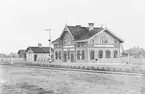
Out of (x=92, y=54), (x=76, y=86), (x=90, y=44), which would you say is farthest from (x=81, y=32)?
(x=76, y=86)

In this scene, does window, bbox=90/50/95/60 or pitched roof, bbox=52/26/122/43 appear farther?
pitched roof, bbox=52/26/122/43

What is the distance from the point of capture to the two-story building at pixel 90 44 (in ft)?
160

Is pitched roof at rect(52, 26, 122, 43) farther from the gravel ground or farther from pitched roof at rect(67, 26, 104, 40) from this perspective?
the gravel ground

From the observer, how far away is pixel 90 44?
4891cm

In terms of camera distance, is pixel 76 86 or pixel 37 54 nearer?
pixel 76 86

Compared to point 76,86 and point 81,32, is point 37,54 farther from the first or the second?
point 76,86

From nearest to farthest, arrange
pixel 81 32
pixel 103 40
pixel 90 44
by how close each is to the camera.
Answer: pixel 90 44 → pixel 103 40 → pixel 81 32

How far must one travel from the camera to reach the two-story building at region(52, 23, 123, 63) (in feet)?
160

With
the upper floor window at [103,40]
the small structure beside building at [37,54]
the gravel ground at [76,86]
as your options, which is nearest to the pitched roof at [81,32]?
the upper floor window at [103,40]

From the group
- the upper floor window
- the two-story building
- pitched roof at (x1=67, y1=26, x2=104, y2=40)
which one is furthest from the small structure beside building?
the upper floor window

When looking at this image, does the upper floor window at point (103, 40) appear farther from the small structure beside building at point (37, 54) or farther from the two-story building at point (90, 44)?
the small structure beside building at point (37, 54)

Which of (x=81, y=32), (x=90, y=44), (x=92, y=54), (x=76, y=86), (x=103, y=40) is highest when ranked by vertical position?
(x=81, y=32)

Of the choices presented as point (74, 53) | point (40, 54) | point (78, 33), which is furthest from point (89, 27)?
point (40, 54)

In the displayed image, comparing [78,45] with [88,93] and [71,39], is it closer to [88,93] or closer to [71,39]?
[71,39]
